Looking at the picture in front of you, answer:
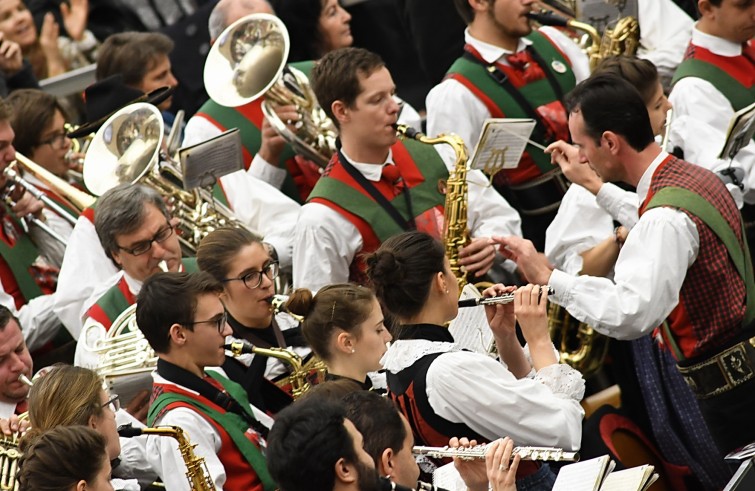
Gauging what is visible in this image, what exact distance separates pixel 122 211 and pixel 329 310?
4.49 ft

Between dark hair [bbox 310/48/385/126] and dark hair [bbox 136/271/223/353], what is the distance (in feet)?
4.55

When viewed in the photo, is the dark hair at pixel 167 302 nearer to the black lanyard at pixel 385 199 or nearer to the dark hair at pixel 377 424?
the dark hair at pixel 377 424

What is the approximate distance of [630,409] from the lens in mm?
6184

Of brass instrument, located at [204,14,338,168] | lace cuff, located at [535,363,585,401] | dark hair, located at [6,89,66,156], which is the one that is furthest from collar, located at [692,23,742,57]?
dark hair, located at [6,89,66,156]

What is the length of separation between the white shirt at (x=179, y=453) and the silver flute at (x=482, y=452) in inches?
34.1

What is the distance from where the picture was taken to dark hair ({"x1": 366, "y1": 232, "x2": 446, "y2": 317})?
15.2 feet

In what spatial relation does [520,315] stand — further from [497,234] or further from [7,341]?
[7,341]

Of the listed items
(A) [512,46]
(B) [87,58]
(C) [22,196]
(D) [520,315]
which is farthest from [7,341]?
(B) [87,58]

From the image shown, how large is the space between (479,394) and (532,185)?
2462mm

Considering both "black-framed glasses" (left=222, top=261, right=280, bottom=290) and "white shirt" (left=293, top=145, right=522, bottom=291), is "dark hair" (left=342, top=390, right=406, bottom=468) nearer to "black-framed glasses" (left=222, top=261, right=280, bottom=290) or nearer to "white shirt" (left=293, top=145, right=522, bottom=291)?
"black-framed glasses" (left=222, top=261, right=280, bottom=290)

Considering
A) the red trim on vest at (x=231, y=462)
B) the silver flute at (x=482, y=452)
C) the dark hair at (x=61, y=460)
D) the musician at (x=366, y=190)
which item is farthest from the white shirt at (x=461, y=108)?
the dark hair at (x=61, y=460)

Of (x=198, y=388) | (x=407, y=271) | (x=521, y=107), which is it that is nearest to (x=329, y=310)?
(x=407, y=271)

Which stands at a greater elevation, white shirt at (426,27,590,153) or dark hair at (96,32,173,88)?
dark hair at (96,32,173,88)

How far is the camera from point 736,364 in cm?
497
